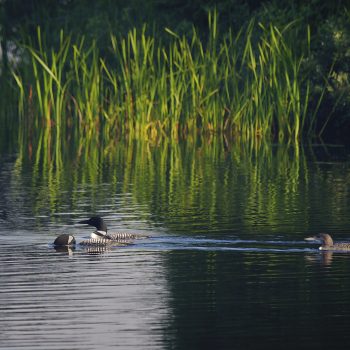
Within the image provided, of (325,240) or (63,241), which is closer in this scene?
(325,240)

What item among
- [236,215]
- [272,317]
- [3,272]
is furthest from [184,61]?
[272,317]

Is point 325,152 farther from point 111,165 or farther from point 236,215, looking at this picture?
point 236,215

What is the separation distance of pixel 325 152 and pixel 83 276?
59.1 ft

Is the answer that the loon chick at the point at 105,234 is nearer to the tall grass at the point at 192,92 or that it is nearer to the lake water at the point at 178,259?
the lake water at the point at 178,259

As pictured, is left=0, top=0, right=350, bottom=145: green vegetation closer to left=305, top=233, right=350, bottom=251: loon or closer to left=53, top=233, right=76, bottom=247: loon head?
left=53, top=233, right=76, bottom=247: loon head

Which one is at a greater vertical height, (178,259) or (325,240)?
(325,240)

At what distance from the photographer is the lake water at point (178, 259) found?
12336mm

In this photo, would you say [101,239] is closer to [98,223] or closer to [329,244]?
[98,223]

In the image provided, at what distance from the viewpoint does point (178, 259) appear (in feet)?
54.1

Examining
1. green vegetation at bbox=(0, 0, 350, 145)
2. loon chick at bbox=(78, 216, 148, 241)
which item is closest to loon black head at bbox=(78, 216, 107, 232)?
loon chick at bbox=(78, 216, 148, 241)

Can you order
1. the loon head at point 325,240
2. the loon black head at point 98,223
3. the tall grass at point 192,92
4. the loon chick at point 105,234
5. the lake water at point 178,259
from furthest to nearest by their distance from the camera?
the tall grass at point 192,92 < the loon black head at point 98,223 < the loon chick at point 105,234 < the loon head at point 325,240 < the lake water at point 178,259

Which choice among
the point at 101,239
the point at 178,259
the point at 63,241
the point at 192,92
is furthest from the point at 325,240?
the point at 192,92

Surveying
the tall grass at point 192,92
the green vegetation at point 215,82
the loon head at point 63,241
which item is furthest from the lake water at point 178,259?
the green vegetation at point 215,82

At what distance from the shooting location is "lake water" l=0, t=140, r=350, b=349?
40.5ft
